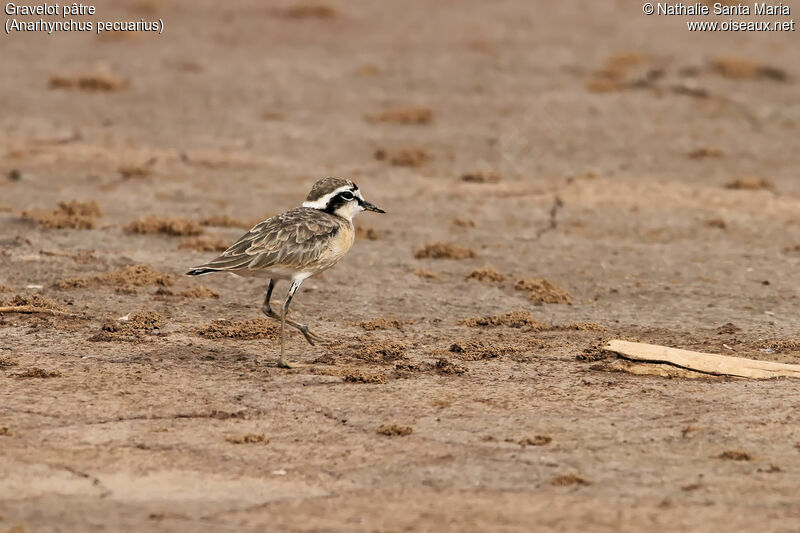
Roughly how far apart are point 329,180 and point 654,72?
1347 cm

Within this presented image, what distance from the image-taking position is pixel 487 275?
12039 millimetres

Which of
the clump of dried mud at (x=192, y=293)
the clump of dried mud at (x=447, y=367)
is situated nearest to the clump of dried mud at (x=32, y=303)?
the clump of dried mud at (x=192, y=293)

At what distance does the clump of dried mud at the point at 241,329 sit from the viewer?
9.82m

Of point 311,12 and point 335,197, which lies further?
point 311,12

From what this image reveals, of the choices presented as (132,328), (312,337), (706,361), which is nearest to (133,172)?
(132,328)

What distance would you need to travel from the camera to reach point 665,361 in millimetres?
8898

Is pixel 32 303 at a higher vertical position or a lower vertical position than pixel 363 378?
higher

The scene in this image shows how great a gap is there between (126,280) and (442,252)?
350 cm

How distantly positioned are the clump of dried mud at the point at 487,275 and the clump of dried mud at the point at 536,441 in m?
4.65

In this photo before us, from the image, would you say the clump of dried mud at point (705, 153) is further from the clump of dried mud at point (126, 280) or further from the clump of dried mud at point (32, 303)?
the clump of dried mud at point (32, 303)

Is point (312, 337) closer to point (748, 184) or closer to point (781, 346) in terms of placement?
point (781, 346)

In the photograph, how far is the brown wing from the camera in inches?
353

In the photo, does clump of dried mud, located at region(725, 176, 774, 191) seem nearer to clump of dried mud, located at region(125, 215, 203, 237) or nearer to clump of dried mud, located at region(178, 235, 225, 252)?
clump of dried mud, located at region(178, 235, 225, 252)

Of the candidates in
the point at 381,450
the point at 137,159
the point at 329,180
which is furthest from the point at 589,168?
the point at 381,450
